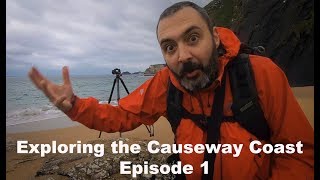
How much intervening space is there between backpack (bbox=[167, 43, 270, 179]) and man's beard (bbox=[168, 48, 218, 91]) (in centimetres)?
13

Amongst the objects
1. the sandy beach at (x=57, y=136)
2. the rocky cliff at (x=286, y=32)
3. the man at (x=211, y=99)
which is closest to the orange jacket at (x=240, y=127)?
the man at (x=211, y=99)

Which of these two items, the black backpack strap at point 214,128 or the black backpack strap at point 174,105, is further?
the black backpack strap at point 174,105

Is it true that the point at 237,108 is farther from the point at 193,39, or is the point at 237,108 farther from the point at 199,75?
the point at 193,39

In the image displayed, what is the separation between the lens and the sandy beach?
6488 millimetres

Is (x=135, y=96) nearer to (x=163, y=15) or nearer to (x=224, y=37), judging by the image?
(x=163, y=15)

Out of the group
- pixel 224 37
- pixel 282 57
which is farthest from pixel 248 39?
pixel 224 37

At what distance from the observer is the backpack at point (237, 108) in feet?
7.84

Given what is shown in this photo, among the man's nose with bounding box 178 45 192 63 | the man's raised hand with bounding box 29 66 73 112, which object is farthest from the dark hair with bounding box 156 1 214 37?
the man's raised hand with bounding box 29 66 73 112

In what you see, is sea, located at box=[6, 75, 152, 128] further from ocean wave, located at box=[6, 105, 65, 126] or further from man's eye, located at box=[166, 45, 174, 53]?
man's eye, located at box=[166, 45, 174, 53]

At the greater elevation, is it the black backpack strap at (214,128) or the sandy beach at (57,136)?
the black backpack strap at (214,128)

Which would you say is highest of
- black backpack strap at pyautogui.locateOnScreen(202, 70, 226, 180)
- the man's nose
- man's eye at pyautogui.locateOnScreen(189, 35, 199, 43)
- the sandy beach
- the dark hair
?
the dark hair

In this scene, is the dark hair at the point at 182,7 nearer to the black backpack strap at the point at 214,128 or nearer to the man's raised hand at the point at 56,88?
the black backpack strap at the point at 214,128

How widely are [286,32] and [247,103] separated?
56.3ft

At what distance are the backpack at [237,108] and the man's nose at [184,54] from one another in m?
0.40
